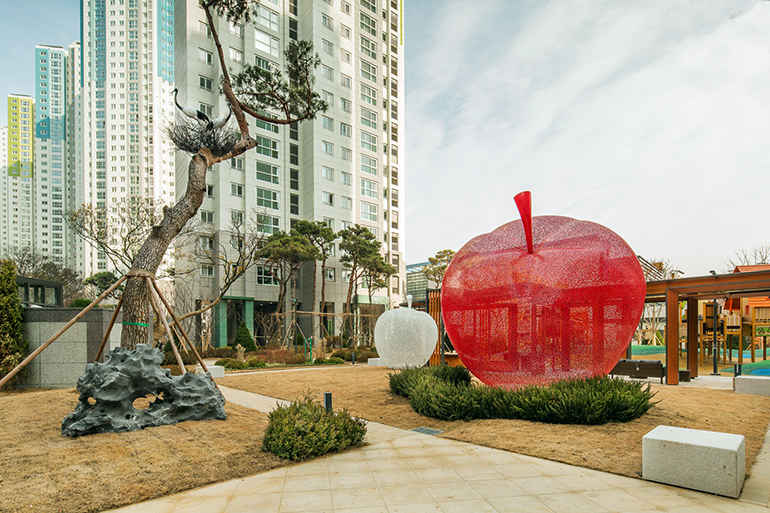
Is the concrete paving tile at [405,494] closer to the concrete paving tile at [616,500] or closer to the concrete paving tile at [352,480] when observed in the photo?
the concrete paving tile at [352,480]

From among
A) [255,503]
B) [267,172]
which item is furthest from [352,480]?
[267,172]

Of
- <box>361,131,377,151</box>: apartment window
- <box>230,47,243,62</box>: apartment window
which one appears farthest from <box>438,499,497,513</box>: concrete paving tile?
<box>361,131,377,151</box>: apartment window

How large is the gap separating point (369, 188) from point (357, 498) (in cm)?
4501

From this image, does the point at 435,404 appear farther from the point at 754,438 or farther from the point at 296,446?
the point at 754,438

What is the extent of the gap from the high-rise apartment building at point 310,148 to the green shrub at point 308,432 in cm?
3011

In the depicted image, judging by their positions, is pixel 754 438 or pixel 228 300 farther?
pixel 228 300

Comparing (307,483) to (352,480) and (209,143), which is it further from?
(209,143)

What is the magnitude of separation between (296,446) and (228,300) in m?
33.9

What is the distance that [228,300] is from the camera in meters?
37.6

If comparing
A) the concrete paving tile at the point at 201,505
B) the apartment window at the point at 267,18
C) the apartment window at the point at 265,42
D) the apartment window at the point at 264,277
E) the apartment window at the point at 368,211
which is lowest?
the concrete paving tile at the point at 201,505

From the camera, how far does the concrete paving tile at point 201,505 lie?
14.3 feet

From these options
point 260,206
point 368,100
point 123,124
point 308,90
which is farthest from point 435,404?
point 123,124

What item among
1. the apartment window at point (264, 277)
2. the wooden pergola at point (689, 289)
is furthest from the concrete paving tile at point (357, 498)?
the apartment window at point (264, 277)

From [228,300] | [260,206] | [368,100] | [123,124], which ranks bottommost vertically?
[228,300]
